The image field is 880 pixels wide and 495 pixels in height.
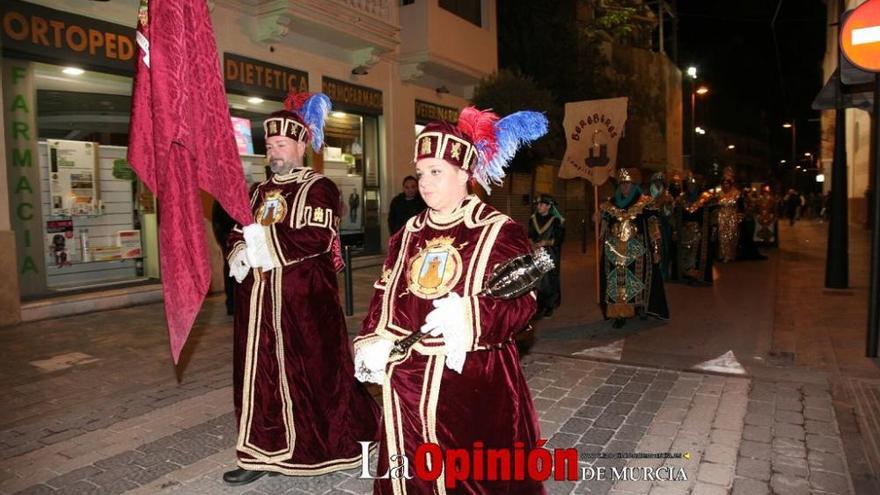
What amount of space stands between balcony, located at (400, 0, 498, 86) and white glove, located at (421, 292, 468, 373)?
14.2 m

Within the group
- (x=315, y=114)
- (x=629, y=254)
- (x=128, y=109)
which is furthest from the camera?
(x=128, y=109)

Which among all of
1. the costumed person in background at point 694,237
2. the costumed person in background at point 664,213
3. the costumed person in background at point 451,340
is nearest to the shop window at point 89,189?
the costumed person in background at point 664,213

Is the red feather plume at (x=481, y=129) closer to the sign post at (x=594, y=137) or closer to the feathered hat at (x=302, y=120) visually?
the feathered hat at (x=302, y=120)

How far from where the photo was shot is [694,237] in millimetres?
12234

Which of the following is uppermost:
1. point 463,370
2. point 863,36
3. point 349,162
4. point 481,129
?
point 863,36

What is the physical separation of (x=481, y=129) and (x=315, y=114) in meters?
1.73

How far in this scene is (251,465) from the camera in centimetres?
357

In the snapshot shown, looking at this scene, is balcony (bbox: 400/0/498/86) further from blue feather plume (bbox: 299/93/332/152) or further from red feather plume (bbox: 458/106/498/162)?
red feather plume (bbox: 458/106/498/162)

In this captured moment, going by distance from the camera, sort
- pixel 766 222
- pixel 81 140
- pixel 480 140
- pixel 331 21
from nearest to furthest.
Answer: pixel 480 140, pixel 81 140, pixel 331 21, pixel 766 222

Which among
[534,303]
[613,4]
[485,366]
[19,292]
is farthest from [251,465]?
[613,4]

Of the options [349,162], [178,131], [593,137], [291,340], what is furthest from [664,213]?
[178,131]

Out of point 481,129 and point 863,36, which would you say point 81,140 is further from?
point 863,36

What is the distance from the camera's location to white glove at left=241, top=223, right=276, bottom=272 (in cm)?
342

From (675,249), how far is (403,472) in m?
11.7
